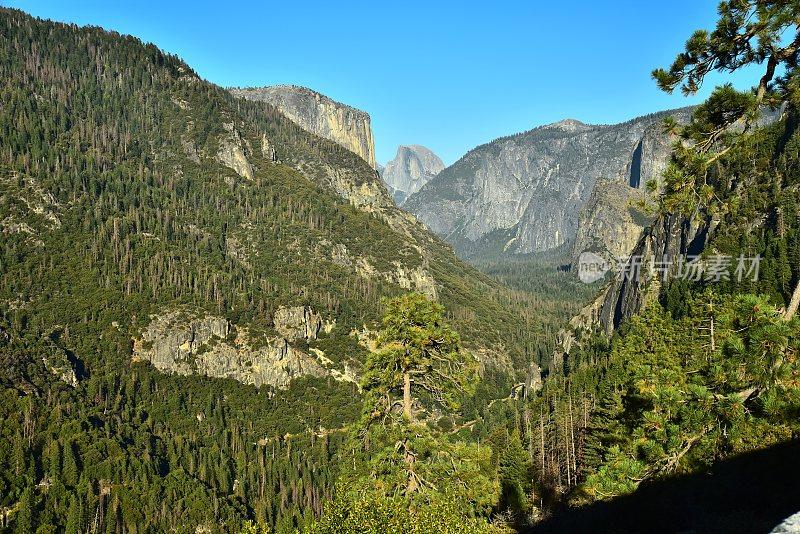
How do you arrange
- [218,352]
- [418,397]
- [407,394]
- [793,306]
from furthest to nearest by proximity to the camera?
[218,352]
[418,397]
[407,394]
[793,306]

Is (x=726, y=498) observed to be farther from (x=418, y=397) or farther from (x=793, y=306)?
(x=418, y=397)

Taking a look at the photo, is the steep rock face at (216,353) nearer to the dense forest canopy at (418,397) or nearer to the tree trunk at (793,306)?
the dense forest canopy at (418,397)

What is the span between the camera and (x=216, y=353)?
7239 inches

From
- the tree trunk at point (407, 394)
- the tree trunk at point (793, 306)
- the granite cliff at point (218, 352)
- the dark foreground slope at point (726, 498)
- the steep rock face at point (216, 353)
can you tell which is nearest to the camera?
the tree trunk at point (793, 306)

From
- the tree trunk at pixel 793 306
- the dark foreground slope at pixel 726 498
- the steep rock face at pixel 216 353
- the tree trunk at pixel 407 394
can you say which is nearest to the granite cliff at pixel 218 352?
the steep rock face at pixel 216 353

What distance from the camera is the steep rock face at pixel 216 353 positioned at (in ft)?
584

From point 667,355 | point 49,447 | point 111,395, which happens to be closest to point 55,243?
point 111,395

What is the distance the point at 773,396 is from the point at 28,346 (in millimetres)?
183162

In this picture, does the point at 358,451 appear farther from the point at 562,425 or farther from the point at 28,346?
the point at 28,346

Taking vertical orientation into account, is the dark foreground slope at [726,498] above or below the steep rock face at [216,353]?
above

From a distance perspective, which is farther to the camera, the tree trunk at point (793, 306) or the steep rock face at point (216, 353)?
the steep rock face at point (216, 353)

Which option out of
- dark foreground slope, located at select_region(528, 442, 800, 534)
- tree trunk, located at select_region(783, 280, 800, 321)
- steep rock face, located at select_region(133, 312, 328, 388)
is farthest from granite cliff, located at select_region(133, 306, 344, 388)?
tree trunk, located at select_region(783, 280, 800, 321)

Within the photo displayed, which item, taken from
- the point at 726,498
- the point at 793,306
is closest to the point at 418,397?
the point at 726,498

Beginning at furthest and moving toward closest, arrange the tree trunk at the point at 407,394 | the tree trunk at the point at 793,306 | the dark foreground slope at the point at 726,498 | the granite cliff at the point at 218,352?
the granite cliff at the point at 218,352 → the tree trunk at the point at 407,394 → the dark foreground slope at the point at 726,498 → the tree trunk at the point at 793,306
